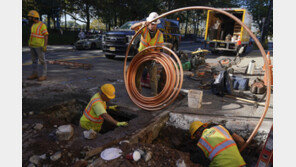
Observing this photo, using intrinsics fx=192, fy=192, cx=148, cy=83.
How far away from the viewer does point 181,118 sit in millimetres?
3877

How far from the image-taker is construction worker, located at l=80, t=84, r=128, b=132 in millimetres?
3102

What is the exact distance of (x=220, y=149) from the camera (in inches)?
98.1

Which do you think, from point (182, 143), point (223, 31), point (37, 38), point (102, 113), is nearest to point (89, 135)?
point (102, 113)

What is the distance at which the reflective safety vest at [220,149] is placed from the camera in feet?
7.89

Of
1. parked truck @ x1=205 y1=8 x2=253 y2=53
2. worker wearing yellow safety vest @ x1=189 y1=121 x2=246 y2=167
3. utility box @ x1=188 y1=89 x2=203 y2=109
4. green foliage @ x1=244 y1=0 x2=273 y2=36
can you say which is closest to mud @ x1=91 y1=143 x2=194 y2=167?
worker wearing yellow safety vest @ x1=189 y1=121 x2=246 y2=167

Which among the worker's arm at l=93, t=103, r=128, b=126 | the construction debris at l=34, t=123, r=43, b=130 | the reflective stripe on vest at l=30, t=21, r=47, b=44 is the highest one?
the reflective stripe on vest at l=30, t=21, r=47, b=44

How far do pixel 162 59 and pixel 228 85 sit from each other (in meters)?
2.19

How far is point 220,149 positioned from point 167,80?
81.6 inches

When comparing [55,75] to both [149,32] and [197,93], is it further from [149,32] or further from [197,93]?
[197,93]

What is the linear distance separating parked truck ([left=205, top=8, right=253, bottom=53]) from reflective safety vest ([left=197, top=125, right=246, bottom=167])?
14394 mm

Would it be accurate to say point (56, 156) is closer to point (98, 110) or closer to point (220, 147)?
point (98, 110)

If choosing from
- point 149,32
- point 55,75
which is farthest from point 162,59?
point 55,75

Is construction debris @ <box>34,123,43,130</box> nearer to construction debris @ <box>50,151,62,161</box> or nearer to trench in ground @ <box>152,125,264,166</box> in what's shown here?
construction debris @ <box>50,151,62,161</box>

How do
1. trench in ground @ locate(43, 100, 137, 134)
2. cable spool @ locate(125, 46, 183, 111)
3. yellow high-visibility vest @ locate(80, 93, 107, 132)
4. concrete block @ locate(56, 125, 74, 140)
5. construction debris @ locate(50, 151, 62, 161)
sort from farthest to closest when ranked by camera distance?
cable spool @ locate(125, 46, 183, 111) < trench in ground @ locate(43, 100, 137, 134) < yellow high-visibility vest @ locate(80, 93, 107, 132) < concrete block @ locate(56, 125, 74, 140) < construction debris @ locate(50, 151, 62, 161)
